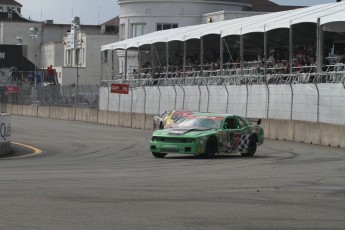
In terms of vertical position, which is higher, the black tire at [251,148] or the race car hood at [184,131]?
the race car hood at [184,131]

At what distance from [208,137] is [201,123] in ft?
3.35

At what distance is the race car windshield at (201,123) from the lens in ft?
75.7

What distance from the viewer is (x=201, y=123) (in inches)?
917

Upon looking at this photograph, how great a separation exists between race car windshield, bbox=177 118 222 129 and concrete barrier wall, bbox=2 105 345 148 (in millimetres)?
7236

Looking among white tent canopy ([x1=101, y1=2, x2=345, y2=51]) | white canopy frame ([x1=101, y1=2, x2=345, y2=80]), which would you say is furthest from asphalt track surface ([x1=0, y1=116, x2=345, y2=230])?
white tent canopy ([x1=101, y1=2, x2=345, y2=51])

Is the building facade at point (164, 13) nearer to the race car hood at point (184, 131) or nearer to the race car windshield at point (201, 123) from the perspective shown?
the race car windshield at point (201, 123)

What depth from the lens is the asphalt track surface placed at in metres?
10.4

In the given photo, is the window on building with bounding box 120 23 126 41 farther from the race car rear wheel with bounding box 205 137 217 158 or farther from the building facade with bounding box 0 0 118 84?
the race car rear wheel with bounding box 205 137 217 158

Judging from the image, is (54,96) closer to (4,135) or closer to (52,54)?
(52,54)

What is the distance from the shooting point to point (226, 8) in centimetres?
7650

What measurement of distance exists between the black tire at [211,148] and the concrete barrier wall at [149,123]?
7726 millimetres

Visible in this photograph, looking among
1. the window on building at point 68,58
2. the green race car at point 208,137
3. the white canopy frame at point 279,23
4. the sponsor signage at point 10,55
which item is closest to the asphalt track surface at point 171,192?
the green race car at point 208,137

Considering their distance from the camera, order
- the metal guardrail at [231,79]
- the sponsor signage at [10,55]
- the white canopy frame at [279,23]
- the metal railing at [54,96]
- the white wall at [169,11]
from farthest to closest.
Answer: the white wall at [169,11]
the sponsor signage at [10,55]
the metal railing at [54,96]
the white canopy frame at [279,23]
the metal guardrail at [231,79]

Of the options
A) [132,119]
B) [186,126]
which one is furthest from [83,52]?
[186,126]
